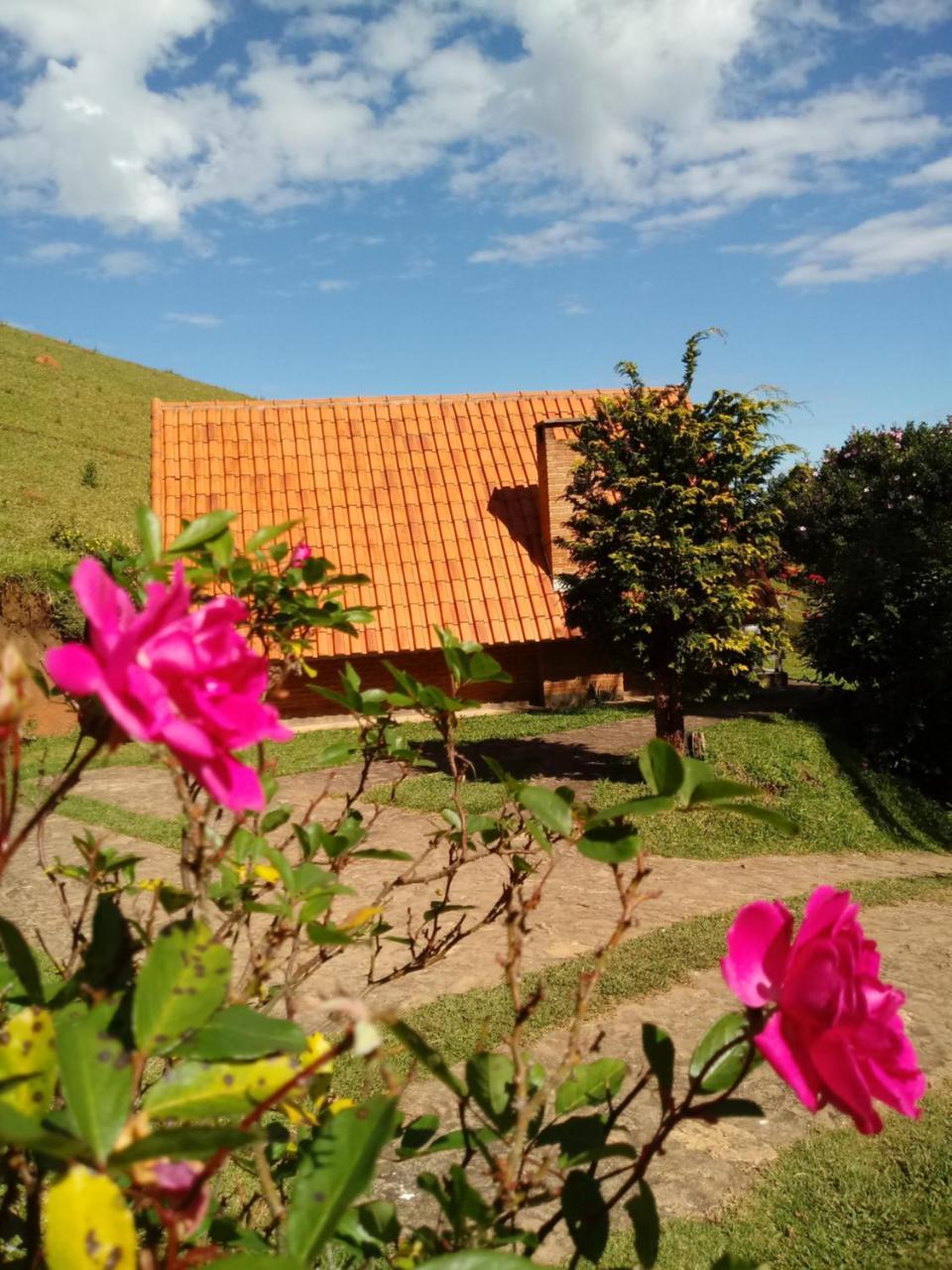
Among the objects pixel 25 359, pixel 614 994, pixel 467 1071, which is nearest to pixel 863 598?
pixel 614 994

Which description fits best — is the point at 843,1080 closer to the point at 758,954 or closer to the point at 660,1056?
the point at 758,954

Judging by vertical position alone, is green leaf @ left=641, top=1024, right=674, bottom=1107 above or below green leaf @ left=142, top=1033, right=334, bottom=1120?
below

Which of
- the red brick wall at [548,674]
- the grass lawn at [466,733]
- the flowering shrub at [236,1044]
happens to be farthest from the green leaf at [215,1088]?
the red brick wall at [548,674]

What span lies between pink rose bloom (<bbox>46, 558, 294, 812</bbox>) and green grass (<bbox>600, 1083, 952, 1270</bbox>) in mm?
2721

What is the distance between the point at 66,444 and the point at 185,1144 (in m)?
27.1

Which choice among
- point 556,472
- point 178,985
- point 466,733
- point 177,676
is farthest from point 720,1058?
point 556,472

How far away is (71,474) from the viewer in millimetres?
22906

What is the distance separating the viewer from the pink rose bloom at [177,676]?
0.54m

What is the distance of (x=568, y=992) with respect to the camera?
488cm

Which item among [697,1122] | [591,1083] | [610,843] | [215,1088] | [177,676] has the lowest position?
[697,1122]

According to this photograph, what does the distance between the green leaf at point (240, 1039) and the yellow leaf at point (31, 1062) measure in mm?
88

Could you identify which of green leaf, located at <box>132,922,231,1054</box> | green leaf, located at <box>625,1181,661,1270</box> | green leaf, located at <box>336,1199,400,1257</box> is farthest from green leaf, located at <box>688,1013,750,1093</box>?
green leaf, located at <box>132,922,231,1054</box>

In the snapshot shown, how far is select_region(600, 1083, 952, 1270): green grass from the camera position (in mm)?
2955

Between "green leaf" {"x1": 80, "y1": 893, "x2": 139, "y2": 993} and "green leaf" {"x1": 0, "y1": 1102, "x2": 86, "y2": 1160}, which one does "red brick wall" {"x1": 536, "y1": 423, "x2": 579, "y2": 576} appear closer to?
"green leaf" {"x1": 80, "y1": 893, "x2": 139, "y2": 993}
